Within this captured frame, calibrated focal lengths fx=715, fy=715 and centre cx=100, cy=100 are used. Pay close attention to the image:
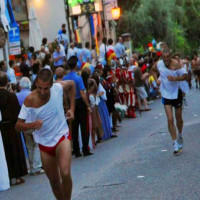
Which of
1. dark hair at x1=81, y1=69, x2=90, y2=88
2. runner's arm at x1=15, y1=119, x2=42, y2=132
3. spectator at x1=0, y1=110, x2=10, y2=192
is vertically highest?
runner's arm at x1=15, y1=119, x2=42, y2=132

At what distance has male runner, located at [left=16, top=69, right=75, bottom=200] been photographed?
327 inches

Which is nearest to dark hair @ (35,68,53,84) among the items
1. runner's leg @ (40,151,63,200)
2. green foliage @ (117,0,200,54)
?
runner's leg @ (40,151,63,200)

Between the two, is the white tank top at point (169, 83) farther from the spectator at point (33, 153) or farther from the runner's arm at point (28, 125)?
the runner's arm at point (28, 125)

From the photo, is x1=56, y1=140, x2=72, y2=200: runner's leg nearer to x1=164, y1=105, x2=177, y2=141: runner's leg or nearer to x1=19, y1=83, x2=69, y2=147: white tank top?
x1=19, y1=83, x2=69, y2=147: white tank top

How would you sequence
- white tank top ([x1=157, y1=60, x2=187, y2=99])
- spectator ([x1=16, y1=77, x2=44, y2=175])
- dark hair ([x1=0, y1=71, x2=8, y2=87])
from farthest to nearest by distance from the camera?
spectator ([x1=16, y1=77, x2=44, y2=175]), white tank top ([x1=157, y1=60, x2=187, y2=99]), dark hair ([x1=0, y1=71, x2=8, y2=87])

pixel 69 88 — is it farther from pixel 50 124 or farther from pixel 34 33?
pixel 34 33

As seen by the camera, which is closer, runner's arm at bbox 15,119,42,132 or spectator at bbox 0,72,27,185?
runner's arm at bbox 15,119,42,132

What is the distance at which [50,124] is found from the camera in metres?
8.41

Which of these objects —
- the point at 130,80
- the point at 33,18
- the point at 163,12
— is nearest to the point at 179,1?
the point at 163,12

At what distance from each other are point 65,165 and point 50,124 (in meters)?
0.55

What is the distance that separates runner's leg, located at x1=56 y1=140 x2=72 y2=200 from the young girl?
27.3ft

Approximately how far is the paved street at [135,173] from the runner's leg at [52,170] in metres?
1.20

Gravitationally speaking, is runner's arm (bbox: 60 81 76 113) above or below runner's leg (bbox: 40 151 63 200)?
above

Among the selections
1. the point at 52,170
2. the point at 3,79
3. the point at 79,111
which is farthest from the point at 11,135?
the point at 52,170
